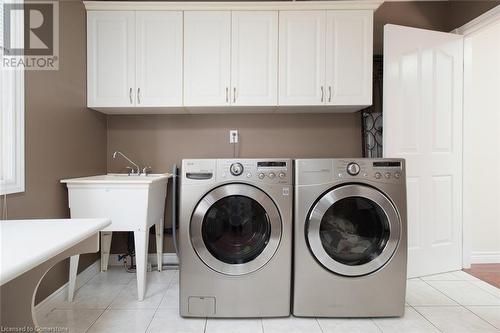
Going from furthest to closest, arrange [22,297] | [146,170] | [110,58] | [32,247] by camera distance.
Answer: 1. [146,170]
2. [110,58]
3. [22,297]
4. [32,247]

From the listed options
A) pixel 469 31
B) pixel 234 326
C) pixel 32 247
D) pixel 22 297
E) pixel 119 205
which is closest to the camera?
pixel 32 247

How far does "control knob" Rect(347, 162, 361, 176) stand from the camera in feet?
5.53

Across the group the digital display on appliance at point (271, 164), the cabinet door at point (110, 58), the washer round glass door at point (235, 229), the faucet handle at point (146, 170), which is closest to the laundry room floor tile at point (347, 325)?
the washer round glass door at point (235, 229)

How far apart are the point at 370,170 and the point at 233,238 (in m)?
0.92

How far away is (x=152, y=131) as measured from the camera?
264cm

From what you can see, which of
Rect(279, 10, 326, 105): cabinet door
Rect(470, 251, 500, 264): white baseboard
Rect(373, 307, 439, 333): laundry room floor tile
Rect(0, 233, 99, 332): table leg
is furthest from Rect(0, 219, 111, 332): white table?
Rect(470, 251, 500, 264): white baseboard

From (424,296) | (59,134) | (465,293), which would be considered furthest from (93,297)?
(465,293)

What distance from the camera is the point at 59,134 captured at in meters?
1.92

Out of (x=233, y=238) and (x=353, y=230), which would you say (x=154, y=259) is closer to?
(x=233, y=238)

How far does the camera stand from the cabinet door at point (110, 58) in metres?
2.24

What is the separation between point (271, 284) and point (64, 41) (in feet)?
7.08

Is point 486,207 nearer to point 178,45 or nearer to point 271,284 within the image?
point 271,284

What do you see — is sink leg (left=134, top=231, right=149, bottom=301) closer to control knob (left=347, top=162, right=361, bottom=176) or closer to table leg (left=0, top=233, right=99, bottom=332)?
table leg (left=0, top=233, right=99, bottom=332)

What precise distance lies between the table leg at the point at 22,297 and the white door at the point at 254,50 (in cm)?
171
